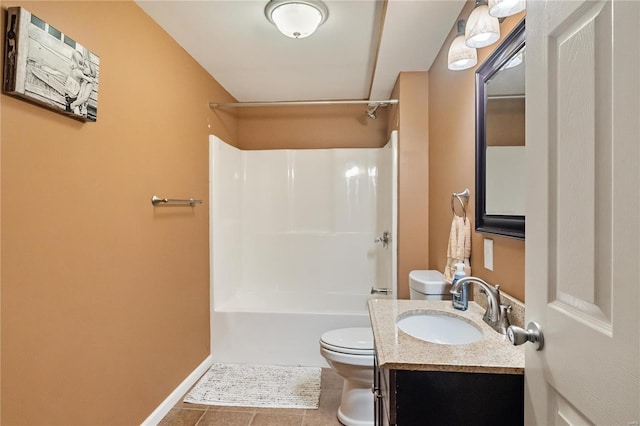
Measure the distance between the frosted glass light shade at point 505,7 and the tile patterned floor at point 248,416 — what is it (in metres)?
2.13

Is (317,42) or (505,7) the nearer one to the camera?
(505,7)

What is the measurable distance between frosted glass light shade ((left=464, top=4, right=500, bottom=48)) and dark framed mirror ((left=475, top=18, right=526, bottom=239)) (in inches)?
2.3

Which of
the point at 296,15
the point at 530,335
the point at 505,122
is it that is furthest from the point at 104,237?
the point at 505,122

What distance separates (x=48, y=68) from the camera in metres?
1.21

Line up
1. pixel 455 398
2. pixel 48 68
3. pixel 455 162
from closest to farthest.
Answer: pixel 455 398
pixel 48 68
pixel 455 162

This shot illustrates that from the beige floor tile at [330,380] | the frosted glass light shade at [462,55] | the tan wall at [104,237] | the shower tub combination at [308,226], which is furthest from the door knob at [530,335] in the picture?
the shower tub combination at [308,226]

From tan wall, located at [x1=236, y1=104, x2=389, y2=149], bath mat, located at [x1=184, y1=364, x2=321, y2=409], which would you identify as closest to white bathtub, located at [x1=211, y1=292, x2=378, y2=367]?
bath mat, located at [x1=184, y1=364, x2=321, y2=409]

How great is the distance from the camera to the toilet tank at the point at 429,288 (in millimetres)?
1872

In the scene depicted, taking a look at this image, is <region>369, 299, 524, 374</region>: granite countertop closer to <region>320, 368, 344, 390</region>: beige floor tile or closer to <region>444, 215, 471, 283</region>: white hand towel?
<region>444, 215, 471, 283</region>: white hand towel

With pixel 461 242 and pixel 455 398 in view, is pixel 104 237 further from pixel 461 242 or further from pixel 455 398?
pixel 461 242

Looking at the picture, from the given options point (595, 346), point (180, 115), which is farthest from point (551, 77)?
point (180, 115)

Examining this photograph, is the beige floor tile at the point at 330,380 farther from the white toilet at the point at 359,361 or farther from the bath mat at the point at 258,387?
the white toilet at the point at 359,361

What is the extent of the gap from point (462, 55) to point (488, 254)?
0.88m

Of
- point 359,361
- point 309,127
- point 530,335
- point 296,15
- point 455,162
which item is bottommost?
point 359,361
